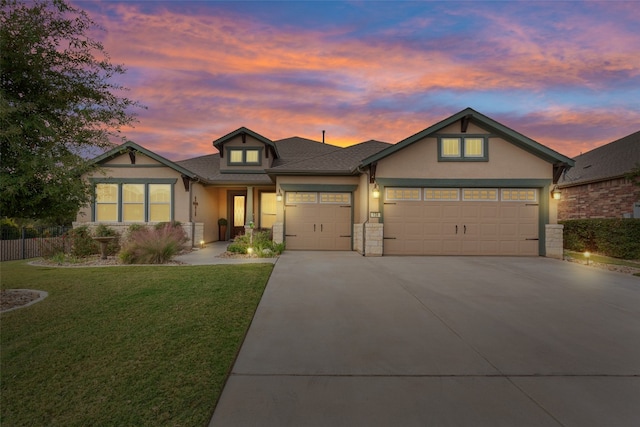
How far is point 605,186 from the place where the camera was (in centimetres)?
1619

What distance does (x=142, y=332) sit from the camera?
4406 millimetres

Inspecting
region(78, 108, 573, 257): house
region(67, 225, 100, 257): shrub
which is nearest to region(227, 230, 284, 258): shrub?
region(78, 108, 573, 257): house

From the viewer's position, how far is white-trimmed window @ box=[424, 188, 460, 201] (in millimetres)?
12680

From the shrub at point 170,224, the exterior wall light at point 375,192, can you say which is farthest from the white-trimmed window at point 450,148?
the shrub at point 170,224

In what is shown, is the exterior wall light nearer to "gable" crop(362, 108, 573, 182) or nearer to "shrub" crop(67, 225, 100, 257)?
"gable" crop(362, 108, 573, 182)

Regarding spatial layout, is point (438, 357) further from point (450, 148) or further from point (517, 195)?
point (517, 195)

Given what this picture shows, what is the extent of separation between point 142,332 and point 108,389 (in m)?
1.54

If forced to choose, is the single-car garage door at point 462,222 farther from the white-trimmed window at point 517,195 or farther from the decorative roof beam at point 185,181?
the decorative roof beam at point 185,181

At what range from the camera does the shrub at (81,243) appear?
11703 millimetres

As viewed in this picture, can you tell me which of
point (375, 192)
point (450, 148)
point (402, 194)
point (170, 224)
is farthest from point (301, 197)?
point (450, 148)

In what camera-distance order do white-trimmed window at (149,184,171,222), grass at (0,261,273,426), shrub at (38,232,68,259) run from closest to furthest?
grass at (0,261,273,426) → shrub at (38,232,68,259) → white-trimmed window at (149,184,171,222)

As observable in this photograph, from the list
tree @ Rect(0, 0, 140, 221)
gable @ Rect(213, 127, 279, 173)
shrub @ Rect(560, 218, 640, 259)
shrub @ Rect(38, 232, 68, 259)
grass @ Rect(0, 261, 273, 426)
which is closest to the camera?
grass @ Rect(0, 261, 273, 426)

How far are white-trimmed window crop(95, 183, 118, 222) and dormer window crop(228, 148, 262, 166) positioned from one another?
590 centimetres

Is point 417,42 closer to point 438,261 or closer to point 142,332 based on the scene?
point 438,261
